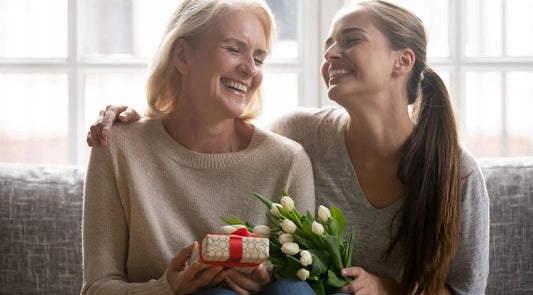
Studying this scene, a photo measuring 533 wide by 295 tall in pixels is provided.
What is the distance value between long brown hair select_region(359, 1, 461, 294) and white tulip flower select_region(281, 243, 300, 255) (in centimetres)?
49

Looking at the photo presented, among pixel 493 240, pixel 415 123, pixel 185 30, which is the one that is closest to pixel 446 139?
pixel 415 123

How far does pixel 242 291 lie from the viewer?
5.65ft

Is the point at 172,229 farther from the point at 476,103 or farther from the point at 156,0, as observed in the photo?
the point at 476,103

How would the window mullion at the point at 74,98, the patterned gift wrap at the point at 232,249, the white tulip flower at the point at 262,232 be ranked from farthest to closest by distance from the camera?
the window mullion at the point at 74,98 → the white tulip flower at the point at 262,232 → the patterned gift wrap at the point at 232,249

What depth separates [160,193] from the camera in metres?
1.96

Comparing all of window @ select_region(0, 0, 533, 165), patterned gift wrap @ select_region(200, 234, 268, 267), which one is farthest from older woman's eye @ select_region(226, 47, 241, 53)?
window @ select_region(0, 0, 533, 165)

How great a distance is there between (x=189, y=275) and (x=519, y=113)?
1862 mm

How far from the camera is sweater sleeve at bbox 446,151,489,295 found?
6.58ft

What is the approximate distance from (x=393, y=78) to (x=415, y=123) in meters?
0.18

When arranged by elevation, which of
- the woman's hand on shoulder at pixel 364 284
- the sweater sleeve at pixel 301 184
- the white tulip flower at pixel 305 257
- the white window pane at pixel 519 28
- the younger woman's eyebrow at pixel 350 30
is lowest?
the woman's hand on shoulder at pixel 364 284

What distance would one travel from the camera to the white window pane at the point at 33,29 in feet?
9.48

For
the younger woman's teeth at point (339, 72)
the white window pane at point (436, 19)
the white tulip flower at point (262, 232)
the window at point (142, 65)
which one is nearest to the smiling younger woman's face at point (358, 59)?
the younger woman's teeth at point (339, 72)

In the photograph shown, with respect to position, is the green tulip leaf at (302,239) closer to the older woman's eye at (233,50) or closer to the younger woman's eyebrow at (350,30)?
the older woman's eye at (233,50)

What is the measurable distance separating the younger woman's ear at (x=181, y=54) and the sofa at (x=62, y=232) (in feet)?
2.12
